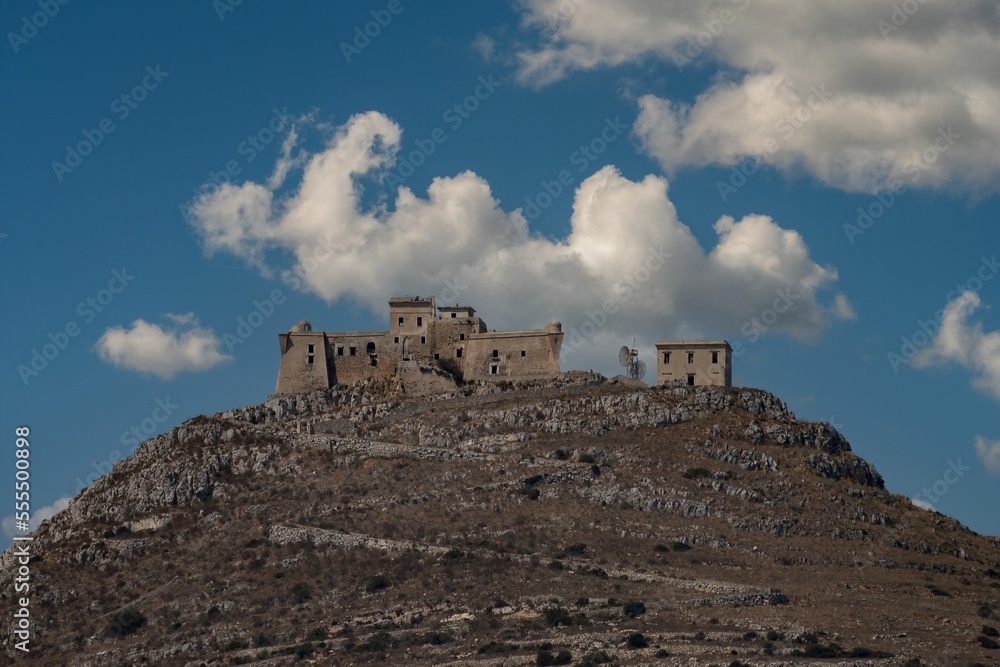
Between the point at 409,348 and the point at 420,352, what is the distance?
82 cm

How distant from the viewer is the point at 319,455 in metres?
103

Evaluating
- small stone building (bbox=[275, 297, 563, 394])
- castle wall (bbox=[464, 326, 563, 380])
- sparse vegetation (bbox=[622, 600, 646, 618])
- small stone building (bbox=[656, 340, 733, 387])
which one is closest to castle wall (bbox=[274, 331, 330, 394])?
small stone building (bbox=[275, 297, 563, 394])

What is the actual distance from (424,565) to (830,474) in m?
24.2

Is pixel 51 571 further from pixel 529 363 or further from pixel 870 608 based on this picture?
pixel 870 608

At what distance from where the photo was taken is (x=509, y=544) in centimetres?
8988

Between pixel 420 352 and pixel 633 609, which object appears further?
pixel 420 352

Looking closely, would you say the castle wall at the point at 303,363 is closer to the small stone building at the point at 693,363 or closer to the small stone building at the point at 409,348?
the small stone building at the point at 409,348

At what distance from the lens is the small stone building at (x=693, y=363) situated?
350 feet

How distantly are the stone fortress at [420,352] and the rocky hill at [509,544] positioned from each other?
2554 millimetres

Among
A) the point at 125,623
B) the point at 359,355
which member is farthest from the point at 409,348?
the point at 125,623

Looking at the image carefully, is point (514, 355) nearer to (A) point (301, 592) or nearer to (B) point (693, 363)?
(B) point (693, 363)

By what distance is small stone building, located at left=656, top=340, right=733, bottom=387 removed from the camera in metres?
107

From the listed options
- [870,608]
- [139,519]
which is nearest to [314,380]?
[139,519]

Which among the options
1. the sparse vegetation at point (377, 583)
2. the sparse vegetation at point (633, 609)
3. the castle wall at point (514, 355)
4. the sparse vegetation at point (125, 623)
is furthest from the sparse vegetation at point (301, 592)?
the castle wall at point (514, 355)
